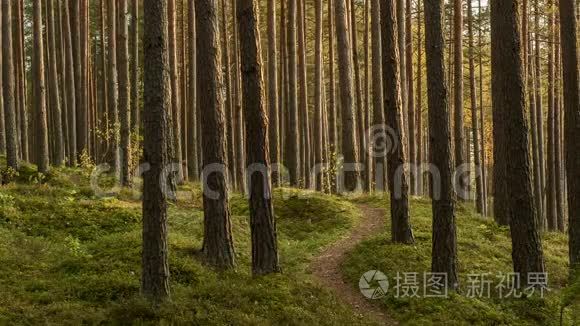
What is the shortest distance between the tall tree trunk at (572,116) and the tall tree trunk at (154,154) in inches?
364

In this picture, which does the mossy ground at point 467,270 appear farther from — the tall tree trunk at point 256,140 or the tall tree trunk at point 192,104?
the tall tree trunk at point 192,104

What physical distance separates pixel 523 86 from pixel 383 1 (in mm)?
3646

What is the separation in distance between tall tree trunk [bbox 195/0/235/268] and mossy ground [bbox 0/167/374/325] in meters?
0.45

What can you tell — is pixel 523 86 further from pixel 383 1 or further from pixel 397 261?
pixel 397 261

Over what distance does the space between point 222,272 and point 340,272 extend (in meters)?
2.91

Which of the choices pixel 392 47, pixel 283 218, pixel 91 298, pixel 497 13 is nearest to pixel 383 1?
pixel 392 47

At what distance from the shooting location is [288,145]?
20000 mm

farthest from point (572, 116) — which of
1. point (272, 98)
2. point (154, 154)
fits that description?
point (272, 98)

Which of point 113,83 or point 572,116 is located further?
point 113,83

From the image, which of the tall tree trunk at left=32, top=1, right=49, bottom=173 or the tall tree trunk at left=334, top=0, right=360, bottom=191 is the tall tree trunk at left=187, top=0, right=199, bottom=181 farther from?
the tall tree trunk at left=334, top=0, right=360, bottom=191

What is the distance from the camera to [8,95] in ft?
53.1

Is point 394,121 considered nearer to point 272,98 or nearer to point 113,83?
point 272,98

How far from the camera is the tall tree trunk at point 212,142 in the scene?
10.2 metres

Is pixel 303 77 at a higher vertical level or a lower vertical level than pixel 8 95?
higher
